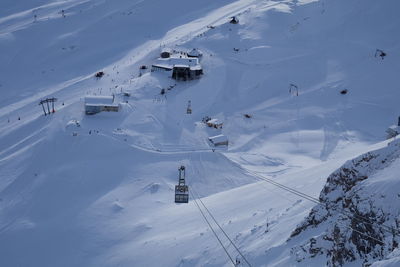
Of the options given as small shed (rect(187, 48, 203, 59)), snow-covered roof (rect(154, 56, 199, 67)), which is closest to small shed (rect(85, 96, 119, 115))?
snow-covered roof (rect(154, 56, 199, 67))

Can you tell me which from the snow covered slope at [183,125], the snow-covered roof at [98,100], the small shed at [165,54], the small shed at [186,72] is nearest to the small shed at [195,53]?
the snow covered slope at [183,125]

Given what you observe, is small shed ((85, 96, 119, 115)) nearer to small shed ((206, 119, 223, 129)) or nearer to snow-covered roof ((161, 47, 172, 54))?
small shed ((206, 119, 223, 129))

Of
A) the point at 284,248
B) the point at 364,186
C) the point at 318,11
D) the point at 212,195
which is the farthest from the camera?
the point at 318,11

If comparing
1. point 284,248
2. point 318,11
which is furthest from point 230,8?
point 284,248

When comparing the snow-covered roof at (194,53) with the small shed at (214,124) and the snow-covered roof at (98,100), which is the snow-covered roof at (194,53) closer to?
the small shed at (214,124)

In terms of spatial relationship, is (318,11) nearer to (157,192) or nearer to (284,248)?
(157,192)
